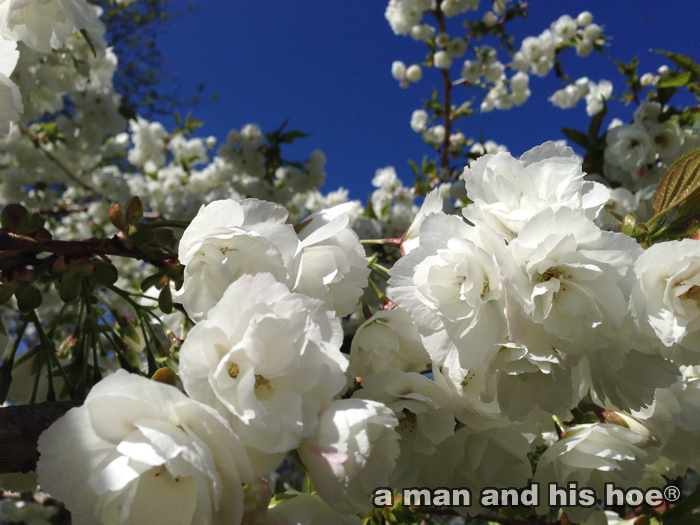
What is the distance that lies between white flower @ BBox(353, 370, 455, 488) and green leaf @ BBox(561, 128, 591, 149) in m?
1.63

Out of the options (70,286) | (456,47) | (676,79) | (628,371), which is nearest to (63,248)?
(70,286)

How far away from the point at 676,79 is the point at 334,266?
5.59ft

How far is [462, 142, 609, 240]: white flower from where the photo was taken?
1.85ft

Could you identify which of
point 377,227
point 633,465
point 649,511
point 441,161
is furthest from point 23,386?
point 441,161

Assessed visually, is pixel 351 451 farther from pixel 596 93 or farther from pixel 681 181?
pixel 596 93

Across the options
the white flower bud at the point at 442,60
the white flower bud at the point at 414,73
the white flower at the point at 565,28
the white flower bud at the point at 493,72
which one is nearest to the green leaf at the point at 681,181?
the white flower bud at the point at 442,60

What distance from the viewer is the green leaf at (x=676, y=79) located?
1.55 m

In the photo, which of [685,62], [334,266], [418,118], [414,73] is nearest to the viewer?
[334,266]

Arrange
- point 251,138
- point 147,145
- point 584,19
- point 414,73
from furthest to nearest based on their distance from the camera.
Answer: point 414,73, point 147,145, point 584,19, point 251,138

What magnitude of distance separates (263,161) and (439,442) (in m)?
2.46

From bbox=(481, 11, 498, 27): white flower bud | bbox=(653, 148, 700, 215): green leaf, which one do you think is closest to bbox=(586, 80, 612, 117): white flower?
bbox=(481, 11, 498, 27): white flower bud

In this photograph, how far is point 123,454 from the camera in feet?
1.38

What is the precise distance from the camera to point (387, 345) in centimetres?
63

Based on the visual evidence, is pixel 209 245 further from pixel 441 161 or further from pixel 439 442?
pixel 441 161
